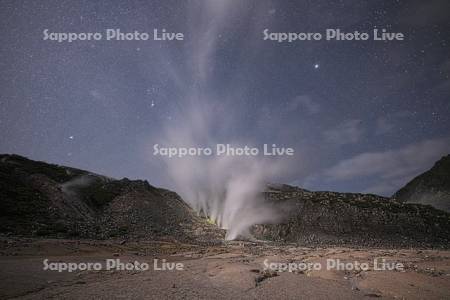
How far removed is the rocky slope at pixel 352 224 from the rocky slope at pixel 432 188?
392 feet

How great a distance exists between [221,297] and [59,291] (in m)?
3.92

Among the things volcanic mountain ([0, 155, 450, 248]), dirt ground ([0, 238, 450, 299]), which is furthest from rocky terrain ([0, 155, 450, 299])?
volcanic mountain ([0, 155, 450, 248])

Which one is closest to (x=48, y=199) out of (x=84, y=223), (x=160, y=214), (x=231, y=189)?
(x=84, y=223)

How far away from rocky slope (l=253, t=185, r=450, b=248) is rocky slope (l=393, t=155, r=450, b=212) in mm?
119391

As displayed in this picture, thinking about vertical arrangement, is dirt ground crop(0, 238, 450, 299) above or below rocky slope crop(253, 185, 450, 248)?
above

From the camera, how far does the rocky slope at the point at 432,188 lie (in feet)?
480

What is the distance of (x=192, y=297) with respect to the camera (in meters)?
6.29

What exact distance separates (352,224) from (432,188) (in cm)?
15605

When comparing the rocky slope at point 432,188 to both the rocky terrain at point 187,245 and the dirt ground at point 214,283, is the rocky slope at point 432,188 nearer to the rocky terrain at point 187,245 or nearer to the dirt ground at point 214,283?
the rocky terrain at point 187,245

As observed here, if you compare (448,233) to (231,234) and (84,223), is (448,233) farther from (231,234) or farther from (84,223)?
(84,223)

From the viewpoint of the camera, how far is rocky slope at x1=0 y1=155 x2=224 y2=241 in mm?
21578

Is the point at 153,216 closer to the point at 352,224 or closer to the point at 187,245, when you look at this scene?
the point at 187,245

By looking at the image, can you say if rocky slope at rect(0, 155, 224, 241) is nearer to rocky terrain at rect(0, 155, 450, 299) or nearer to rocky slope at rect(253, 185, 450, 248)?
rocky terrain at rect(0, 155, 450, 299)

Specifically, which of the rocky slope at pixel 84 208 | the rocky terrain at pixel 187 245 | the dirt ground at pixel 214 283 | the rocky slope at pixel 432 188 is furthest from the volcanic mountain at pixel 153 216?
the rocky slope at pixel 432 188
